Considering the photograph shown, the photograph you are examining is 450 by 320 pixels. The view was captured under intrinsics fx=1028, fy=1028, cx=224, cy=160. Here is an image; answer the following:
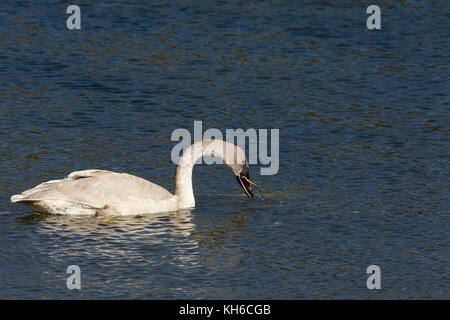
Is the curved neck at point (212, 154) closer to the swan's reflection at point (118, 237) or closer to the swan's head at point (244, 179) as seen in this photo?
the swan's head at point (244, 179)

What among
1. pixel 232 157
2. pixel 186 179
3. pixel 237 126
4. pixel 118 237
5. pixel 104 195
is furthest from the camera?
pixel 237 126

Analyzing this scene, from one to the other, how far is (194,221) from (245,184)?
144 cm

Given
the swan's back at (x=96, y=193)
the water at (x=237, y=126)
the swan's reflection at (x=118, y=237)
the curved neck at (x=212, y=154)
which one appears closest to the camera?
the water at (x=237, y=126)

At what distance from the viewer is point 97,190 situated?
1564 cm

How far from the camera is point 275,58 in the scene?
24141 mm

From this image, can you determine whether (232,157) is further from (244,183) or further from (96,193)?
(96,193)

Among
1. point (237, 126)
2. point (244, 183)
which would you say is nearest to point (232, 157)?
point (244, 183)

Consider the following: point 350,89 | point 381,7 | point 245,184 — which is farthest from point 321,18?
point 245,184

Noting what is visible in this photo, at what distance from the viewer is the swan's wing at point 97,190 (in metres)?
15.5

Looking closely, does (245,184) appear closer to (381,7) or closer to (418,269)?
(418,269)

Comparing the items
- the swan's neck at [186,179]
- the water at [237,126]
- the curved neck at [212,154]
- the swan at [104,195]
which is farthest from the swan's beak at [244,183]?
the swan at [104,195]

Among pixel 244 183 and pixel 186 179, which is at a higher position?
pixel 186 179

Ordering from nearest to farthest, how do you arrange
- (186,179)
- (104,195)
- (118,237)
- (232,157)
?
(118,237)
(104,195)
(186,179)
(232,157)

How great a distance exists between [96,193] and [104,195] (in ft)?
0.41
